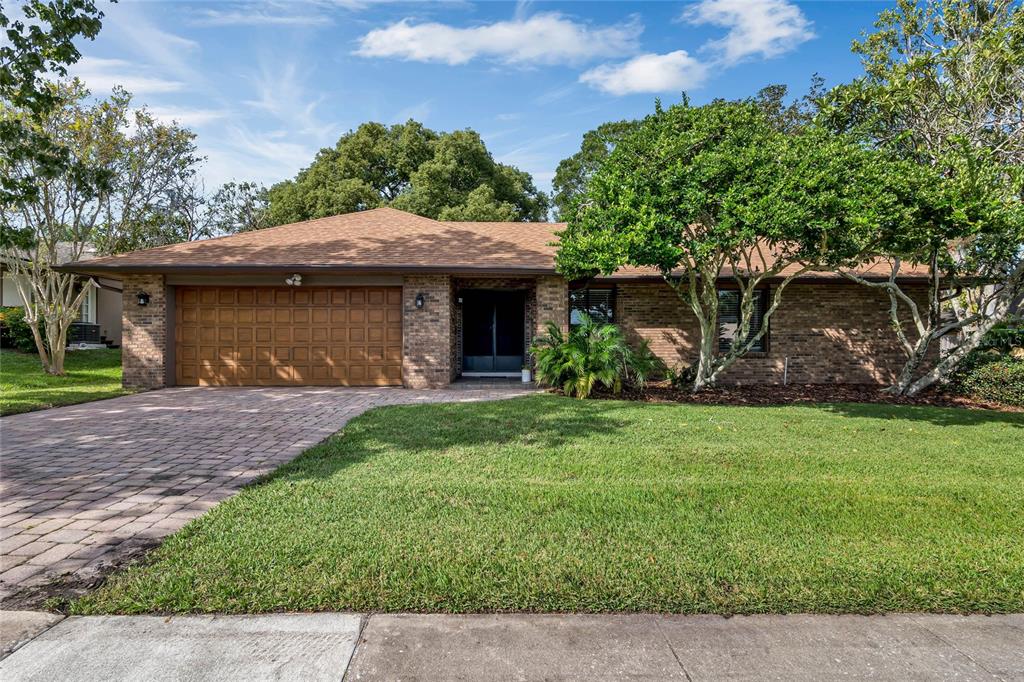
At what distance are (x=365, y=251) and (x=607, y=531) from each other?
33.2 ft

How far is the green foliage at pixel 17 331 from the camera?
1719cm

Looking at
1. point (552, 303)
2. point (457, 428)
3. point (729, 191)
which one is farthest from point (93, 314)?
point (729, 191)

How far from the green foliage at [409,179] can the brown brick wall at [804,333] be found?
36.3 ft

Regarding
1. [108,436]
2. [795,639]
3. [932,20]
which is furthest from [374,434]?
[932,20]

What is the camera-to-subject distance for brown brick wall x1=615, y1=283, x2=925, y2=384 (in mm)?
12602

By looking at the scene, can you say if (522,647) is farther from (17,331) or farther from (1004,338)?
(17,331)

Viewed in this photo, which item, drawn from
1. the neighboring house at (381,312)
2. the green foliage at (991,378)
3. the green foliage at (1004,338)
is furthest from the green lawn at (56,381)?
the green foliage at (1004,338)

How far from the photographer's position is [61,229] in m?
14.8

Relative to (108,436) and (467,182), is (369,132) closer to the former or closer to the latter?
(467,182)

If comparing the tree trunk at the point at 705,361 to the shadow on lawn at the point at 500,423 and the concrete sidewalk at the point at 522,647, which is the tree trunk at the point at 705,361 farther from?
the concrete sidewalk at the point at 522,647

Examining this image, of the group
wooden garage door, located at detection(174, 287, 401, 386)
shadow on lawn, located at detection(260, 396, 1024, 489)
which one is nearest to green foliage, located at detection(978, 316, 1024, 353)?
shadow on lawn, located at detection(260, 396, 1024, 489)

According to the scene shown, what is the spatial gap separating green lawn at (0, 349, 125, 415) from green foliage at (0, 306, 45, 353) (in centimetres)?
47

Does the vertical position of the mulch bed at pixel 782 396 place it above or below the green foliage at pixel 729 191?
below

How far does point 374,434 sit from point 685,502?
3984 millimetres
